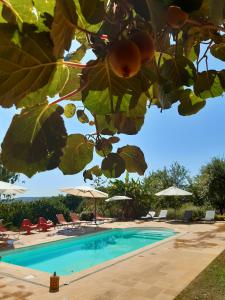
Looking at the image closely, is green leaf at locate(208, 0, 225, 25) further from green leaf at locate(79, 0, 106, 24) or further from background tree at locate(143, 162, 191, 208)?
background tree at locate(143, 162, 191, 208)

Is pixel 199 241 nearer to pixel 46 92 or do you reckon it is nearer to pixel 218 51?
pixel 218 51

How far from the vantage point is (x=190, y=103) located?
1354 millimetres

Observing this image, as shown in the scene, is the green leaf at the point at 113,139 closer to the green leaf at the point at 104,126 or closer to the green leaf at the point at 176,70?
the green leaf at the point at 104,126

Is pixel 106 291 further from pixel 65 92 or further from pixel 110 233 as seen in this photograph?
pixel 110 233

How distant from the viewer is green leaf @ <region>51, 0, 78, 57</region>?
70cm

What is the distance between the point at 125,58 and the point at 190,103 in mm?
672

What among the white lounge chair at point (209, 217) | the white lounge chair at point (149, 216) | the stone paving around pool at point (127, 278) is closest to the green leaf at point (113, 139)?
the stone paving around pool at point (127, 278)

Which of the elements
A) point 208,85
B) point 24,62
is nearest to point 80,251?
point 208,85

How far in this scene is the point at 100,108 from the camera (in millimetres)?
1099

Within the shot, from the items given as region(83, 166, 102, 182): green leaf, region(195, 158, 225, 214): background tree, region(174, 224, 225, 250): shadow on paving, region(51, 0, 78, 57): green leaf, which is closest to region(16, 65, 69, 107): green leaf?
region(51, 0, 78, 57): green leaf

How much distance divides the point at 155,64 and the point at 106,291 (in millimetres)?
7172

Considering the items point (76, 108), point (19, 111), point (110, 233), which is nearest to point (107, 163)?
point (76, 108)

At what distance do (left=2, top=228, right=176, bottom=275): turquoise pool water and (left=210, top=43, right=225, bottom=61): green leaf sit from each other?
10994mm

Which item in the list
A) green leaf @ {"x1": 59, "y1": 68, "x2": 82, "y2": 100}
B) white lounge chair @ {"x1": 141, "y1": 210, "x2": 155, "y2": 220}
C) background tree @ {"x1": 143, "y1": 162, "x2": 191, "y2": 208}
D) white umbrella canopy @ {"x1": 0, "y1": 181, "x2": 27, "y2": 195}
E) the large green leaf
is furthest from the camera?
background tree @ {"x1": 143, "y1": 162, "x2": 191, "y2": 208}
